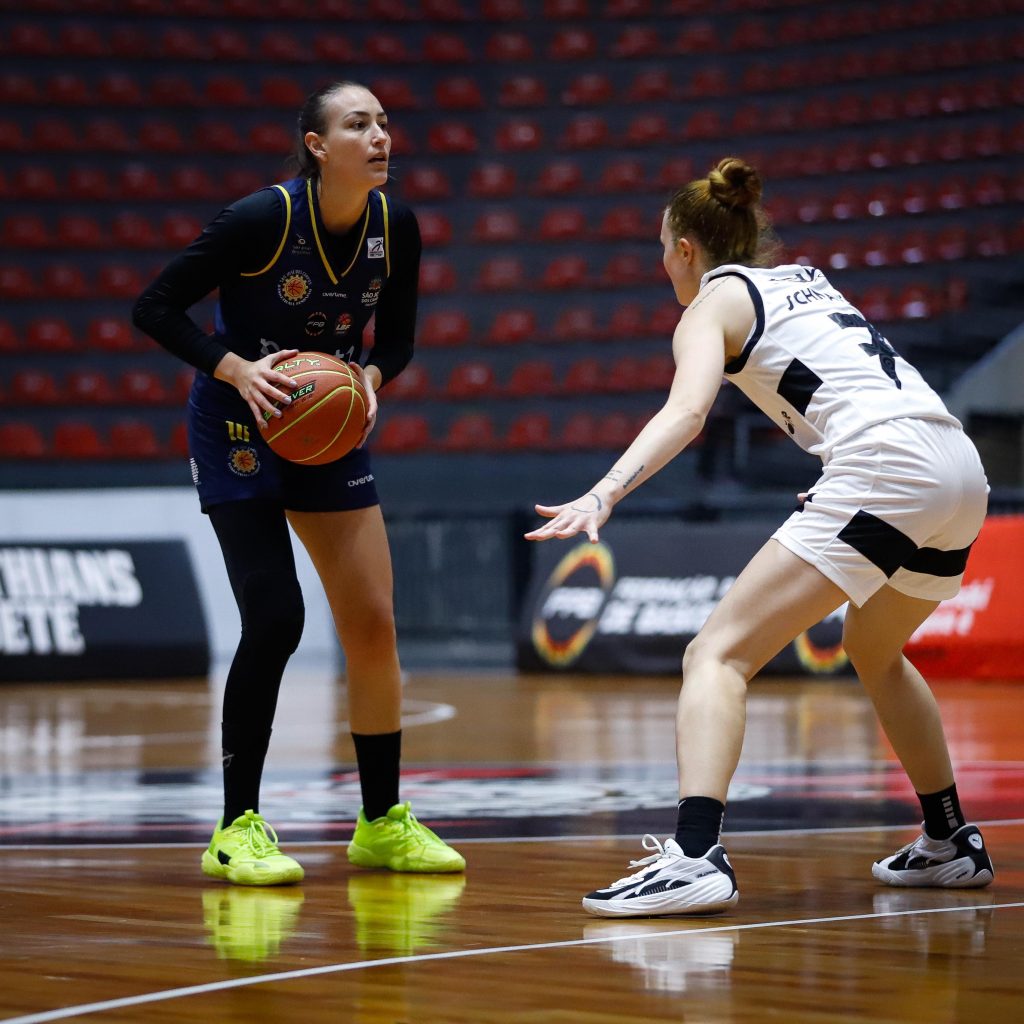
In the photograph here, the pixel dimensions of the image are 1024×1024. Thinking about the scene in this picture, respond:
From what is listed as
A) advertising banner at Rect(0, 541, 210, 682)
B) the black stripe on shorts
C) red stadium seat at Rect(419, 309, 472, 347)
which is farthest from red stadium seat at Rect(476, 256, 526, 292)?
the black stripe on shorts

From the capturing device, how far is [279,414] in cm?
413

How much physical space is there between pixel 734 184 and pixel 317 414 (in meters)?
1.10

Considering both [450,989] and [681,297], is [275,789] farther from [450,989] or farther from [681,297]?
[450,989]

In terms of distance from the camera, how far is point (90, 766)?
284 inches

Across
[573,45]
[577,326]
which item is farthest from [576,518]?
[573,45]

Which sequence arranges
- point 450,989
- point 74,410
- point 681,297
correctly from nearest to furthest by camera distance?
1. point 450,989
2. point 681,297
3. point 74,410

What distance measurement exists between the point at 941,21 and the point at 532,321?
495cm

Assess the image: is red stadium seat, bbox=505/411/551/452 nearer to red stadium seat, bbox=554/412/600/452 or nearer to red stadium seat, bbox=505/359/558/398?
red stadium seat, bbox=554/412/600/452

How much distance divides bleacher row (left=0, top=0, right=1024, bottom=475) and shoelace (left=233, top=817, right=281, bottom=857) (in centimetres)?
1189

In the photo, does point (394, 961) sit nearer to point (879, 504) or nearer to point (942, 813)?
point (879, 504)

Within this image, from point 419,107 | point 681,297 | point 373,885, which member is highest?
point 419,107

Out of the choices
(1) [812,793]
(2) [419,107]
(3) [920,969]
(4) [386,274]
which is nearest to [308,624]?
(2) [419,107]

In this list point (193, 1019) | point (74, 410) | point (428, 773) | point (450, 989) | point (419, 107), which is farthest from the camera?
point (419, 107)

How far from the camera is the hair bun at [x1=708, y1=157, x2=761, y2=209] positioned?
392 centimetres
